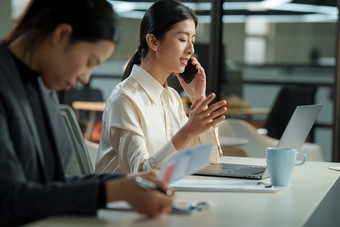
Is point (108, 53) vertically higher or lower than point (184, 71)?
higher

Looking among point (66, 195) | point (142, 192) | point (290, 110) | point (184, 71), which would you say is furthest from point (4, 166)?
point (290, 110)

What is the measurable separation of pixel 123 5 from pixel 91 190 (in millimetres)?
3795

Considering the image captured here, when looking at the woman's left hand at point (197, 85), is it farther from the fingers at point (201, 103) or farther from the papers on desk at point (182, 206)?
the papers on desk at point (182, 206)

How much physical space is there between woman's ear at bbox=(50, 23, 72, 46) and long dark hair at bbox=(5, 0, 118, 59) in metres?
0.01

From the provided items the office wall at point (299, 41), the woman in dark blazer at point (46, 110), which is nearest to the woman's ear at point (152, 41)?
the woman in dark blazer at point (46, 110)

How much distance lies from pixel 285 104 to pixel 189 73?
7.80 feet

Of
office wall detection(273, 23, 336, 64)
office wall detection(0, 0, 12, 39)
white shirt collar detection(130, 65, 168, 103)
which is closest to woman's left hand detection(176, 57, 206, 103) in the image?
white shirt collar detection(130, 65, 168, 103)

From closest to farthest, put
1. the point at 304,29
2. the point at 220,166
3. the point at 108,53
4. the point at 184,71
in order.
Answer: the point at 108,53, the point at 220,166, the point at 184,71, the point at 304,29

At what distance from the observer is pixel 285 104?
15.3ft

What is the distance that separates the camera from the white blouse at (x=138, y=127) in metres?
1.95

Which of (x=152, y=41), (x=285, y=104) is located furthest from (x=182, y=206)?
(x=285, y=104)

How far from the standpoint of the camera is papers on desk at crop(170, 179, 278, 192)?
1538mm

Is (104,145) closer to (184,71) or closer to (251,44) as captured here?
(184,71)

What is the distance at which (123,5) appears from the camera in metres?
4.78
